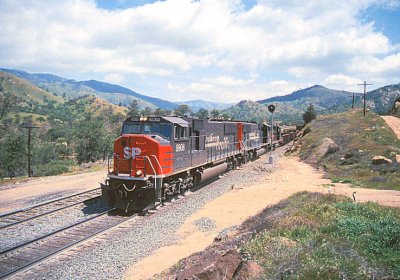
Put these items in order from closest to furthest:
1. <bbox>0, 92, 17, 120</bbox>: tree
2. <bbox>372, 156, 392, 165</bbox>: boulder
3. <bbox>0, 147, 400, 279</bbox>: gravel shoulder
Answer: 1. <bbox>0, 147, 400, 279</bbox>: gravel shoulder
2. <bbox>372, 156, 392, 165</bbox>: boulder
3. <bbox>0, 92, 17, 120</bbox>: tree

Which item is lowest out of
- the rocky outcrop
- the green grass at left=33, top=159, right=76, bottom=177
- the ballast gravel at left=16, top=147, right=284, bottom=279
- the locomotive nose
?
the green grass at left=33, top=159, right=76, bottom=177

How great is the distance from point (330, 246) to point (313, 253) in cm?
56

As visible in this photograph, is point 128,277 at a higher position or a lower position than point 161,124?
lower

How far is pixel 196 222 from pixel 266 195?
6134 mm

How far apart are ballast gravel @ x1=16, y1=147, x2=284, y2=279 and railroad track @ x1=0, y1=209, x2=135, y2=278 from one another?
28 cm

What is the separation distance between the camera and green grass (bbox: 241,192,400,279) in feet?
19.4

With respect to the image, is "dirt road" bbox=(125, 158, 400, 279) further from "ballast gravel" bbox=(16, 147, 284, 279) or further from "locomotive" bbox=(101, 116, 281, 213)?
"locomotive" bbox=(101, 116, 281, 213)

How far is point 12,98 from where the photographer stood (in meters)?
163

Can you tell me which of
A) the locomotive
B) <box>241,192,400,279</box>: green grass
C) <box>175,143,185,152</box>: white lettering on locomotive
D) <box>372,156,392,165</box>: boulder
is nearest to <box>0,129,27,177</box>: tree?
the locomotive

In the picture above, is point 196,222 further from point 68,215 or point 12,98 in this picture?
point 12,98

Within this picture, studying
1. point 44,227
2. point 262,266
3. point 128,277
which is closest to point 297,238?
point 262,266

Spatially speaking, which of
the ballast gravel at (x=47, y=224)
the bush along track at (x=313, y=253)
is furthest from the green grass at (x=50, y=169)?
the bush along track at (x=313, y=253)

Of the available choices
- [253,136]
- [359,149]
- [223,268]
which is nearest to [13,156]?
[253,136]

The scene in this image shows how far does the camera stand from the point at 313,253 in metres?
6.71
